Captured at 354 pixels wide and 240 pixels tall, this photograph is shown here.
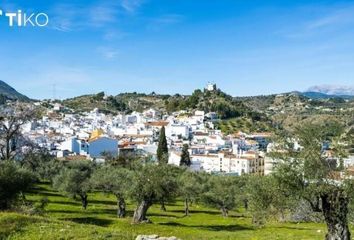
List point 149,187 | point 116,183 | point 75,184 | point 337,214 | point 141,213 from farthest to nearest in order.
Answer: point 75,184, point 116,183, point 149,187, point 141,213, point 337,214

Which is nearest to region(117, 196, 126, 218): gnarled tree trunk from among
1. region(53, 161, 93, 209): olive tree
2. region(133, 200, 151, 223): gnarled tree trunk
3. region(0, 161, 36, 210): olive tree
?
region(53, 161, 93, 209): olive tree

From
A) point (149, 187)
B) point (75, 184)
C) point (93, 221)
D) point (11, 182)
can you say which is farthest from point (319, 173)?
point (75, 184)

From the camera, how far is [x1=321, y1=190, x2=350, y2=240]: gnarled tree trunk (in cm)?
2500

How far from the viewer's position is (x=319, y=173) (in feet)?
84.2

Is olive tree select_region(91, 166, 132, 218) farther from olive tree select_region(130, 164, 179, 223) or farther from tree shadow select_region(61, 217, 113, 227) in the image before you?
tree shadow select_region(61, 217, 113, 227)

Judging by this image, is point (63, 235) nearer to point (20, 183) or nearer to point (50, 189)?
point (20, 183)

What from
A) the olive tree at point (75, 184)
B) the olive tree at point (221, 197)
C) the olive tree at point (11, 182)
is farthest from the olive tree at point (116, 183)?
the olive tree at point (221, 197)

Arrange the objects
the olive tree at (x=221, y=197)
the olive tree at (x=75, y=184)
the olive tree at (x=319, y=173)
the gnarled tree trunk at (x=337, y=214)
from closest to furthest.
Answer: the gnarled tree trunk at (x=337, y=214)
the olive tree at (x=319, y=173)
the olive tree at (x=75, y=184)
the olive tree at (x=221, y=197)

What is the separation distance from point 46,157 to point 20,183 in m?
47.9

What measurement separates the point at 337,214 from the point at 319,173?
2282 mm

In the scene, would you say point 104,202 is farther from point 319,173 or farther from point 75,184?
point 319,173

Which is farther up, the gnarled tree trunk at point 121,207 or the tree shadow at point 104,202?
the gnarled tree trunk at point 121,207

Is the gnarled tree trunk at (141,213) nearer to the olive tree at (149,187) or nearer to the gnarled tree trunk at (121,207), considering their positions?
the olive tree at (149,187)

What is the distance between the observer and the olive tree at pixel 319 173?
2519 cm
